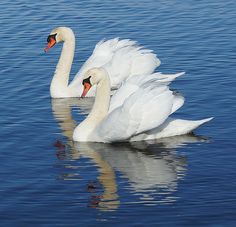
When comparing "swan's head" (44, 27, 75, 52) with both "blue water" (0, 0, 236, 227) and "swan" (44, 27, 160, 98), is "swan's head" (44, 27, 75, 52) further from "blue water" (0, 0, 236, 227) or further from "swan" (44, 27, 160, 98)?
"blue water" (0, 0, 236, 227)

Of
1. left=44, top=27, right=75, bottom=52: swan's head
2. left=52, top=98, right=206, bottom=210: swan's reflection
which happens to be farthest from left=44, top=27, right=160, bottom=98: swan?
left=52, top=98, right=206, bottom=210: swan's reflection

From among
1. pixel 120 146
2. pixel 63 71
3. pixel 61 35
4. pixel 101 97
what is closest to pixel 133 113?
pixel 120 146

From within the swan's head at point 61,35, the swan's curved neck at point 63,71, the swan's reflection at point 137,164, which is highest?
the swan's head at point 61,35

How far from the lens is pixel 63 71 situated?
68.3ft

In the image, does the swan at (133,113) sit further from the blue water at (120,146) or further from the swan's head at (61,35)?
the swan's head at (61,35)

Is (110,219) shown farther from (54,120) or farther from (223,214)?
(54,120)

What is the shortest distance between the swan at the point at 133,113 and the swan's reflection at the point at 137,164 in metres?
0.17

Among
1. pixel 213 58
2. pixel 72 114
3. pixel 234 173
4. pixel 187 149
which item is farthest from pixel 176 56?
pixel 234 173

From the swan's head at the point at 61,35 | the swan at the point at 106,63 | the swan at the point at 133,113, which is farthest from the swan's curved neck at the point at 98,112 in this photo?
the swan's head at the point at 61,35

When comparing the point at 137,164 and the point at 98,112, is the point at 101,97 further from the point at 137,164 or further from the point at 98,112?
the point at 137,164

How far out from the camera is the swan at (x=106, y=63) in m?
20.4

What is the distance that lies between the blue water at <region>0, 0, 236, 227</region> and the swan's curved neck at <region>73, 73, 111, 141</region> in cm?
23

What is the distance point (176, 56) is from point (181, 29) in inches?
99.4

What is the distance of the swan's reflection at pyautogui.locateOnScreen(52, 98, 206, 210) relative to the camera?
1451 centimetres
